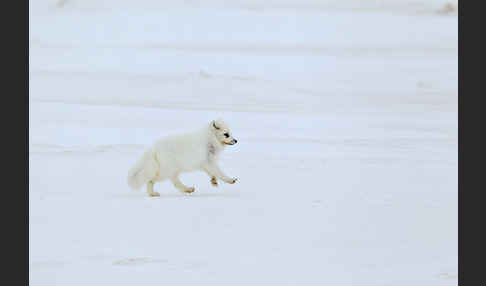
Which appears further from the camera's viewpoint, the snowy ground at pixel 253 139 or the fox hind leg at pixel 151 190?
the fox hind leg at pixel 151 190

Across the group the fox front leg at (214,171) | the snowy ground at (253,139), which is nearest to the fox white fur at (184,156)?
the fox front leg at (214,171)

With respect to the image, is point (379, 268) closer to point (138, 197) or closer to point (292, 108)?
point (138, 197)

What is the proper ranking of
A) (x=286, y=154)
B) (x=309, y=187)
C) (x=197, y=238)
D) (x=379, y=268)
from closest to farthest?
(x=379, y=268), (x=197, y=238), (x=309, y=187), (x=286, y=154)

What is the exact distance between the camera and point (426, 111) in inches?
323

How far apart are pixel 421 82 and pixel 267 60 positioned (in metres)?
1.49

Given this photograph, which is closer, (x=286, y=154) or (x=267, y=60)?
(x=286, y=154)

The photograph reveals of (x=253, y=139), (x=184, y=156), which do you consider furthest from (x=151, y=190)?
(x=253, y=139)

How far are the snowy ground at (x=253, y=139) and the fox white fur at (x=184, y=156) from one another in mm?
132

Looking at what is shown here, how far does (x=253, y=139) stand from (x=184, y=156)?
5.72 feet

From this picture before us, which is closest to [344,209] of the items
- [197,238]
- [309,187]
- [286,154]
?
[309,187]

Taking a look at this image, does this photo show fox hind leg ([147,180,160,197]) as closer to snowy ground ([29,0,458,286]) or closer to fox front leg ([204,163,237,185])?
snowy ground ([29,0,458,286])

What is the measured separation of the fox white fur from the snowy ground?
0.13 m

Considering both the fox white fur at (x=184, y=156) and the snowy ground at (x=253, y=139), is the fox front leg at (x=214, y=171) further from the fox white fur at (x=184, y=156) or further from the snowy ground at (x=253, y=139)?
the snowy ground at (x=253, y=139)

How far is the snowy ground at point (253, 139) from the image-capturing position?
442 cm
